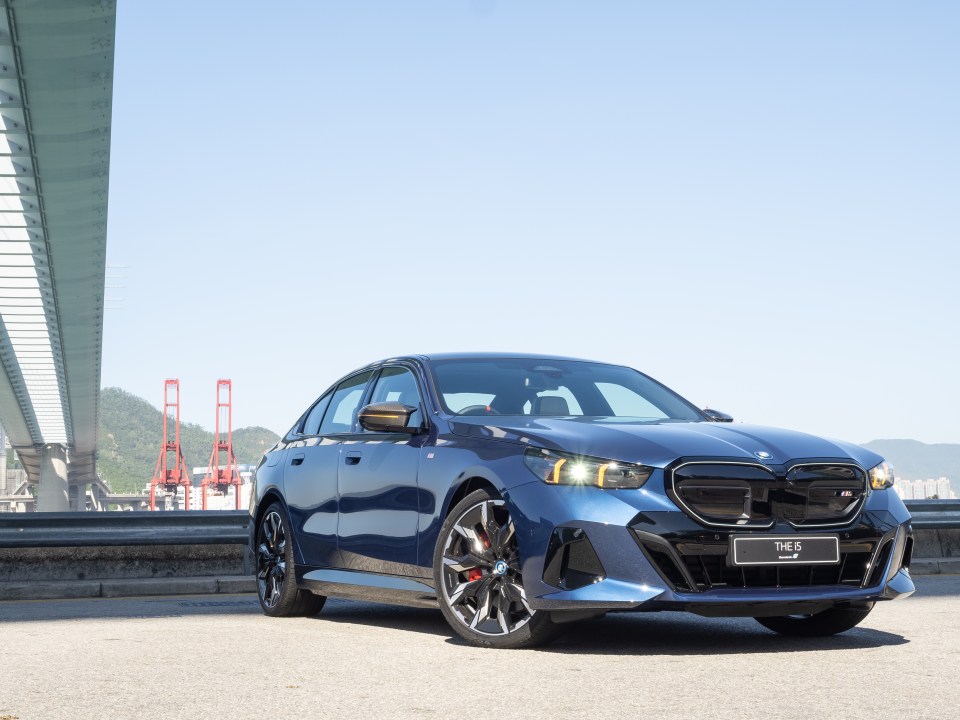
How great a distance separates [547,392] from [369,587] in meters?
1.43

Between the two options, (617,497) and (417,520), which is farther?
(417,520)

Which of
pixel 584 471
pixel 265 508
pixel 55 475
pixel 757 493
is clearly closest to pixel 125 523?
pixel 265 508

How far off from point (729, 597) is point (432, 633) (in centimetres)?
188

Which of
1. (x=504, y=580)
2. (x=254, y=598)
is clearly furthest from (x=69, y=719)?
(x=254, y=598)

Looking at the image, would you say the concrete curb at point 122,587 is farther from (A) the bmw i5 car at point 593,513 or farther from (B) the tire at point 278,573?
(A) the bmw i5 car at point 593,513

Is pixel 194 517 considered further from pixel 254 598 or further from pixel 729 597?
pixel 729 597

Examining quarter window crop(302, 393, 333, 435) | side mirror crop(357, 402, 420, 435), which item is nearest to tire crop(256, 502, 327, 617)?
quarter window crop(302, 393, 333, 435)

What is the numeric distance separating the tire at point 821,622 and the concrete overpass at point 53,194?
723 inches

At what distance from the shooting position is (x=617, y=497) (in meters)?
5.43

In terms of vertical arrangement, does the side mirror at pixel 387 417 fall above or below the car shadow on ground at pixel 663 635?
above

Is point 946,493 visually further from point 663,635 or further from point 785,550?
point 785,550

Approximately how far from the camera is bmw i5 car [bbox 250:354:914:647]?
5395 millimetres

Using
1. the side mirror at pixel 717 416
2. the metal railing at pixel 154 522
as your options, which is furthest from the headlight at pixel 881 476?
the metal railing at pixel 154 522

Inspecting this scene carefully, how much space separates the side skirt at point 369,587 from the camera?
6.42 m
